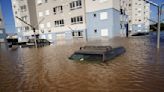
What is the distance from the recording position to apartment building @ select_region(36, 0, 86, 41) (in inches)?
1405

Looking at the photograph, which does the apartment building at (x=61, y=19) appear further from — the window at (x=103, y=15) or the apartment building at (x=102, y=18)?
the window at (x=103, y=15)

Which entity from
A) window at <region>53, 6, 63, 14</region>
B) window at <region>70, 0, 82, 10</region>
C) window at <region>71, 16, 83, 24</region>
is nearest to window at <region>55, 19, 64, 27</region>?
window at <region>53, 6, 63, 14</region>

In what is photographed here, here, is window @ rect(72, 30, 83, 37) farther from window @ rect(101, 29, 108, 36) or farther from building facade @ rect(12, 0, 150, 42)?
window @ rect(101, 29, 108, 36)

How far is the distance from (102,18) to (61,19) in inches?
463

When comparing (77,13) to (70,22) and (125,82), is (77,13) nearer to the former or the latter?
(70,22)

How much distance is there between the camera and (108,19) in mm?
31812

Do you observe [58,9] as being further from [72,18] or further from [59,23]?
[72,18]

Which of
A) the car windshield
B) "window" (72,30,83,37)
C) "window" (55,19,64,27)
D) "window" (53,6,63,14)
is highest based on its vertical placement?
"window" (53,6,63,14)

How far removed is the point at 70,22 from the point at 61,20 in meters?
3.21

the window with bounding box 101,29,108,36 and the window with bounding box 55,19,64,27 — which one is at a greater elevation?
the window with bounding box 55,19,64,27

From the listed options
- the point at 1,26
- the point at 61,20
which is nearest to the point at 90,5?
the point at 61,20

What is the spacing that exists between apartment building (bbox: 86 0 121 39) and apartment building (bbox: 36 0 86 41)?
1741mm

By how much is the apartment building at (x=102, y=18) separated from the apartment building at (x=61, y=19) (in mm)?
1741

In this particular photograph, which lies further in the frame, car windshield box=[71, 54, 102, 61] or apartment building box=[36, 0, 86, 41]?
apartment building box=[36, 0, 86, 41]
